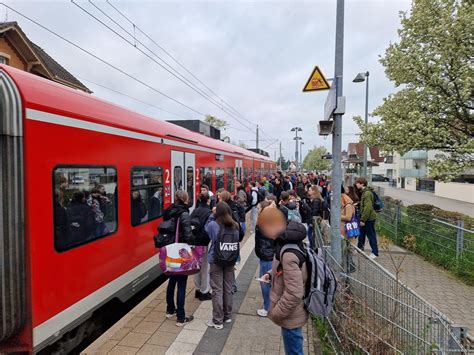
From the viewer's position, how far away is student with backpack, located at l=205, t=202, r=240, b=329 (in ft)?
13.7

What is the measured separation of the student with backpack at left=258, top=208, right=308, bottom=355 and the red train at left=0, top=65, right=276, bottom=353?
2.10 m

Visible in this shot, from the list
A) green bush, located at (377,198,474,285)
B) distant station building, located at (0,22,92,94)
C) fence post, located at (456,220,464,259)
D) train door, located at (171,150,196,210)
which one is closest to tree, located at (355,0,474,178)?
green bush, located at (377,198,474,285)

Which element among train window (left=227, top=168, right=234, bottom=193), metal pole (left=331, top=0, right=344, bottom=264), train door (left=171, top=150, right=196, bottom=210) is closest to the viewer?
metal pole (left=331, top=0, right=344, bottom=264)

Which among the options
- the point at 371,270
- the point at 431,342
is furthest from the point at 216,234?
the point at 431,342

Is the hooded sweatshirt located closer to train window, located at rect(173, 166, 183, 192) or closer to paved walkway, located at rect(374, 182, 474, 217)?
train window, located at rect(173, 166, 183, 192)

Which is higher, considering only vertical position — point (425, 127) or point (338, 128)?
point (425, 127)

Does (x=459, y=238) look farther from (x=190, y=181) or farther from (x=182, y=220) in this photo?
(x=182, y=220)

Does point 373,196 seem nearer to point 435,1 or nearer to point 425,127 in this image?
point 425,127

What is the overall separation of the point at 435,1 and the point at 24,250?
1127cm

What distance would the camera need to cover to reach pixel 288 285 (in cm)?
262

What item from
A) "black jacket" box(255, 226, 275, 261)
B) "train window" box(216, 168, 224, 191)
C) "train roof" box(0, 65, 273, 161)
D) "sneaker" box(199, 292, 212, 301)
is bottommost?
"sneaker" box(199, 292, 212, 301)

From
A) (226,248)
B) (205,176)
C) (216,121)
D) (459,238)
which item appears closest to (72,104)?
(226,248)

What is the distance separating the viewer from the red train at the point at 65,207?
280cm

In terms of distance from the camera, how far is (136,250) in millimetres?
4980
